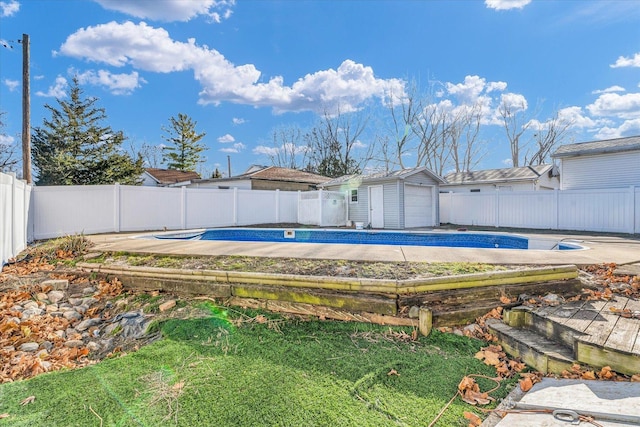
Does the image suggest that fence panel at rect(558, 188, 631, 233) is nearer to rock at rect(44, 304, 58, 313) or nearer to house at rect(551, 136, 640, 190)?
house at rect(551, 136, 640, 190)

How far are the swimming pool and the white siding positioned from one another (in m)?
7.12

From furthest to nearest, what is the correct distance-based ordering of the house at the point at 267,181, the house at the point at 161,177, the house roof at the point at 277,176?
the house at the point at 161,177, the house roof at the point at 277,176, the house at the point at 267,181

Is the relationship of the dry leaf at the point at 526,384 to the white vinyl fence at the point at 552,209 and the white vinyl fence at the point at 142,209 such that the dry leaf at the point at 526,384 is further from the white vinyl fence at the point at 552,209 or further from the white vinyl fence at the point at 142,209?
the white vinyl fence at the point at 552,209

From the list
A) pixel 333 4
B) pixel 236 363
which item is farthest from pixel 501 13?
pixel 236 363

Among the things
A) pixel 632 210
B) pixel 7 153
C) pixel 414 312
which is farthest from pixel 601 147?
pixel 7 153

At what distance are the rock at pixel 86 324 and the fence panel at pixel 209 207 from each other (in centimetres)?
877

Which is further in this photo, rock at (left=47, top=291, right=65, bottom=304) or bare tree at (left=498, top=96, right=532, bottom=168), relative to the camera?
bare tree at (left=498, top=96, right=532, bottom=168)

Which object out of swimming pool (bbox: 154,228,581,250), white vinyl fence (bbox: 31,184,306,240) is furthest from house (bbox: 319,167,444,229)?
white vinyl fence (bbox: 31,184,306,240)

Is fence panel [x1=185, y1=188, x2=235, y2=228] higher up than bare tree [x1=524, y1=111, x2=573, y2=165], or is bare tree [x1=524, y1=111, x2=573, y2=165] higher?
bare tree [x1=524, y1=111, x2=573, y2=165]

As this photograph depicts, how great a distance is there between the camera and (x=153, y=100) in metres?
25.0

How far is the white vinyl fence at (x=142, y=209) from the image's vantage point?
9203mm

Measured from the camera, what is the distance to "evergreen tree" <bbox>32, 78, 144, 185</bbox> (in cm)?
1568

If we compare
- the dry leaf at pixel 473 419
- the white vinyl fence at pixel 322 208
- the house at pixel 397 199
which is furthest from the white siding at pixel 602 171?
the dry leaf at pixel 473 419

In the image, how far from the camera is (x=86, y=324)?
3.51 meters
